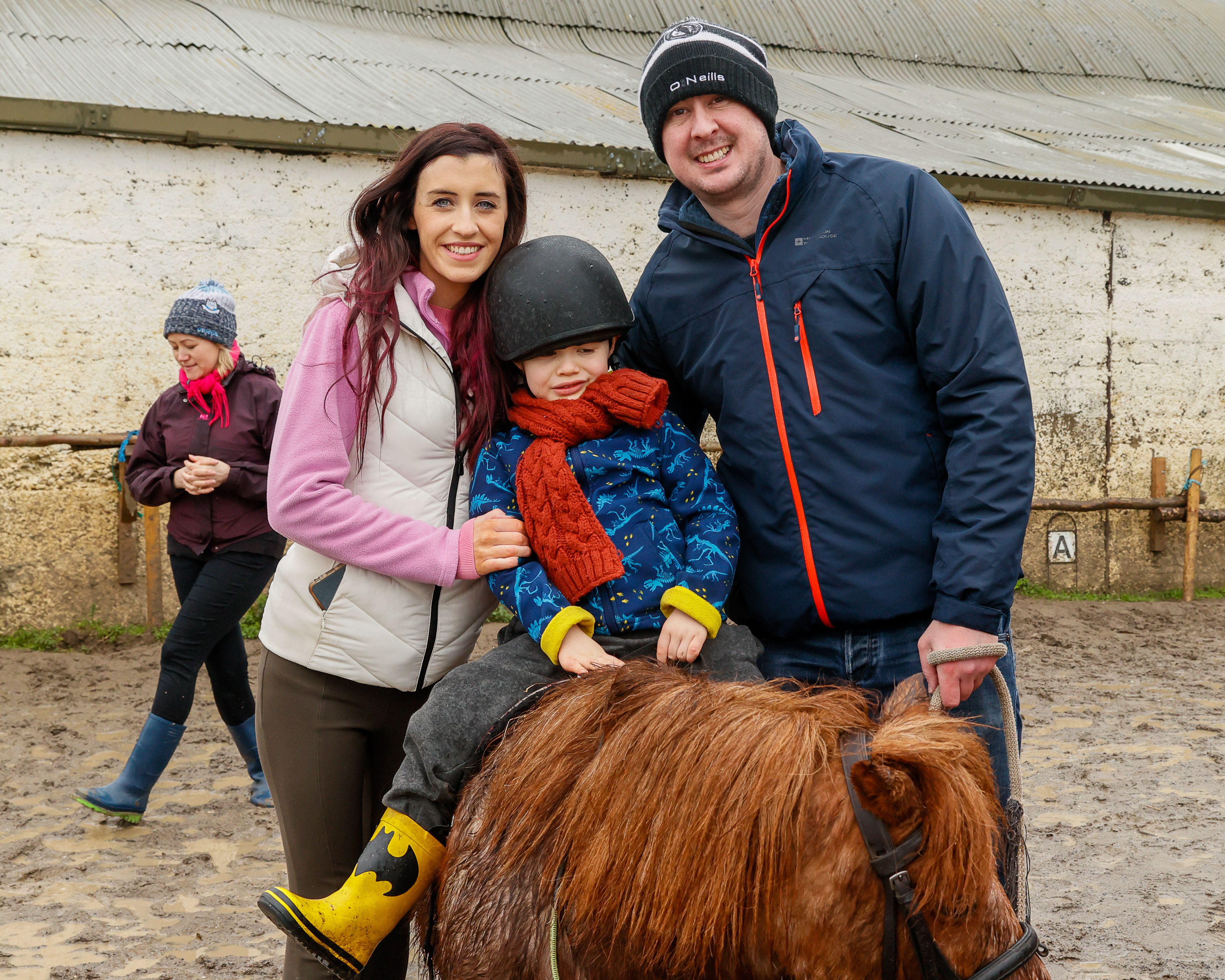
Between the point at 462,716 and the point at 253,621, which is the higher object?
the point at 462,716

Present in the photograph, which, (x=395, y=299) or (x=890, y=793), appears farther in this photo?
(x=395, y=299)

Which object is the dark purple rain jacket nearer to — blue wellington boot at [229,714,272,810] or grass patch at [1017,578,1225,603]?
blue wellington boot at [229,714,272,810]

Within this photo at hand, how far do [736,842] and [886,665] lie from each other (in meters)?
0.75

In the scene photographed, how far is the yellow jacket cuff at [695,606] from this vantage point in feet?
5.74

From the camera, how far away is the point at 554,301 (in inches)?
73.3

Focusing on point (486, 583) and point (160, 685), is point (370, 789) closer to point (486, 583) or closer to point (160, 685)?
point (486, 583)

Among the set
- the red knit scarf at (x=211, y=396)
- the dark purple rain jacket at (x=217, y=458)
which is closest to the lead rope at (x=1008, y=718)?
the dark purple rain jacket at (x=217, y=458)

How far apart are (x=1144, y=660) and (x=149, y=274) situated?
6.51 metres

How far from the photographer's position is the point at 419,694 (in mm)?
2018

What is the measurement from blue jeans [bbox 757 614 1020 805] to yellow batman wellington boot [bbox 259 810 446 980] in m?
0.67

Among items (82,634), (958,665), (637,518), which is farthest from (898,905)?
(82,634)

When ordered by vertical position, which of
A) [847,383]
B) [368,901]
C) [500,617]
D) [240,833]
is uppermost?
[847,383]

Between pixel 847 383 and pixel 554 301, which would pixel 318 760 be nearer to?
pixel 554 301

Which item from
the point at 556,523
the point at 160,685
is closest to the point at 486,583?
the point at 556,523
